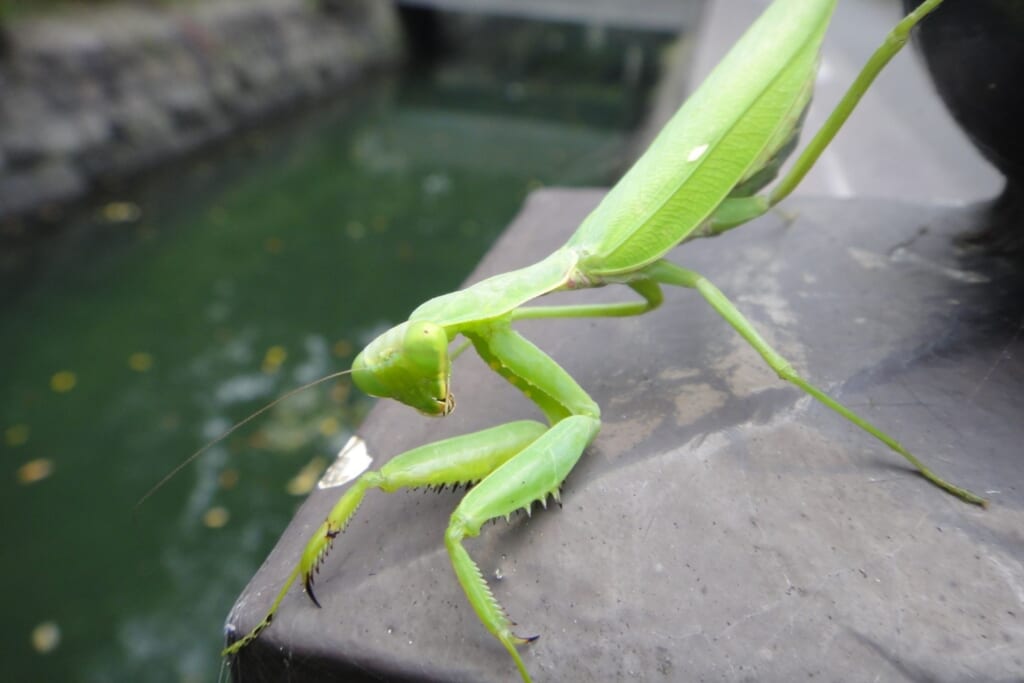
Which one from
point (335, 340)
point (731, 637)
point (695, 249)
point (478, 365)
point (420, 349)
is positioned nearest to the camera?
point (731, 637)

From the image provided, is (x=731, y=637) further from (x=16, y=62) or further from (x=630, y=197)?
(x=16, y=62)

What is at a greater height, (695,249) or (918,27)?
(918,27)

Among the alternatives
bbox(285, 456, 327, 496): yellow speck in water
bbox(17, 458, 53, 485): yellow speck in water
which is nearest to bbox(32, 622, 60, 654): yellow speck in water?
bbox(17, 458, 53, 485): yellow speck in water

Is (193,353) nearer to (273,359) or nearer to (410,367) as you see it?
(273,359)

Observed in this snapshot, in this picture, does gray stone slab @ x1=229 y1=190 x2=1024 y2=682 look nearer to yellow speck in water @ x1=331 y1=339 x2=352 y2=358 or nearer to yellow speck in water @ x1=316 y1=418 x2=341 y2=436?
yellow speck in water @ x1=316 y1=418 x2=341 y2=436

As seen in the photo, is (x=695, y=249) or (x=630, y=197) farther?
(x=695, y=249)

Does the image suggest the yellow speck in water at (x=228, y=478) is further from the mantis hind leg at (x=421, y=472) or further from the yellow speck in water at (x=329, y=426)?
the mantis hind leg at (x=421, y=472)

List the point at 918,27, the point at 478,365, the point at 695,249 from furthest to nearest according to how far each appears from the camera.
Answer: the point at 695,249 → the point at 478,365 → the point at 918,27

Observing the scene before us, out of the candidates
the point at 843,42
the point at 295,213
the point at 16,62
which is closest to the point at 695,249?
the point at 843,42
